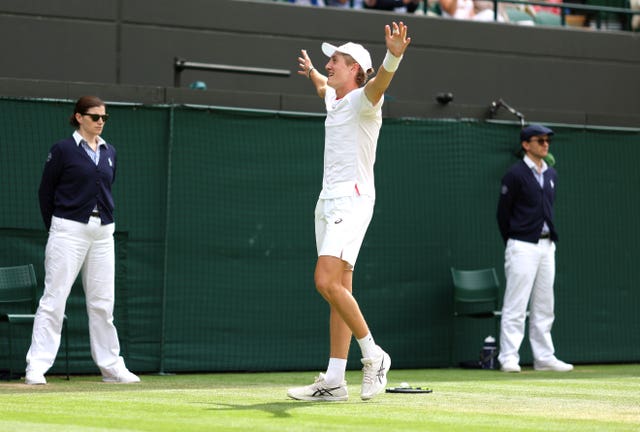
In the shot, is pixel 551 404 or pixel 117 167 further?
pixel 117 167

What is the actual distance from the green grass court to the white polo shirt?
1389 mm

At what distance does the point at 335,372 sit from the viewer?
8.16 m

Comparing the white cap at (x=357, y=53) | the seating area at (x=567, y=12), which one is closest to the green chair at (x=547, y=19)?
the seating area at (x=567, y=12)

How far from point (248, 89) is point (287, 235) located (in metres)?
2.77

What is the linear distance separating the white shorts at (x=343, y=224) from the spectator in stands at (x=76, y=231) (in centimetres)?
278

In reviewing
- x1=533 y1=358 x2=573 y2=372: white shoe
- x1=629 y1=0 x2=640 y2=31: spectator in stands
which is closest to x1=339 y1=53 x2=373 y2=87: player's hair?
x1=533 y1=358 x2=573 y2=372: white shoe

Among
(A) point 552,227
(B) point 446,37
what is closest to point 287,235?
(A) point 552,227

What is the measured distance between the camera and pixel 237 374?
12.0 m

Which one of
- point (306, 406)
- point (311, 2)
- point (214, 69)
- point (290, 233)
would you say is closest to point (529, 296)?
point (290, 233)

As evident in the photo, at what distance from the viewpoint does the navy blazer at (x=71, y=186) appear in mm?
10266

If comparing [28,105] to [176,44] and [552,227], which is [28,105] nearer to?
[176,44]

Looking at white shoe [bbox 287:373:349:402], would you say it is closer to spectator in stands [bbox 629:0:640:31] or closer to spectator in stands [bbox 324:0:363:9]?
spectator in stands [bbox 324:0:363:9]

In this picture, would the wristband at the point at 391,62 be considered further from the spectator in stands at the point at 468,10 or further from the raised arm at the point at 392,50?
the spectator in stands at the point at 468,10

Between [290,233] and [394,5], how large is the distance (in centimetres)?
435
